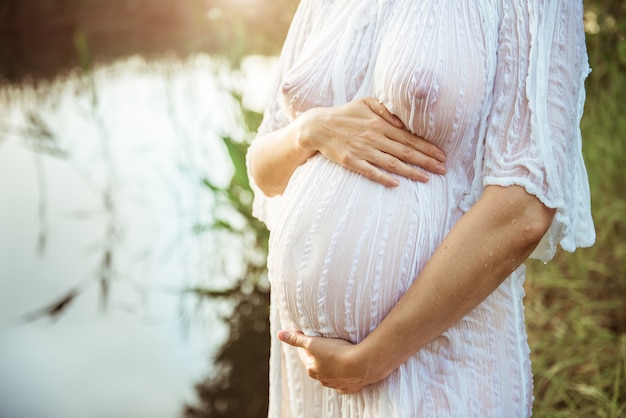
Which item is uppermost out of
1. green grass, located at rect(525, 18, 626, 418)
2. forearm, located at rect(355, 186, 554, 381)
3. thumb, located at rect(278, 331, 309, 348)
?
forearm, located at rect(355, 186, 554, 381)

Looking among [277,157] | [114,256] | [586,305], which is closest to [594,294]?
[586,305]

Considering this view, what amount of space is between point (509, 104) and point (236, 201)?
2.29 meters

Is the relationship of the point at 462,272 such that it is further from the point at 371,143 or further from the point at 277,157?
the point at 277,157

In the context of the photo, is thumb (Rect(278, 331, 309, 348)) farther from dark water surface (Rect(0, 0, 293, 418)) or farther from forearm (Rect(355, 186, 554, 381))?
dark water surface (Rect(0, 0, 293, 418))

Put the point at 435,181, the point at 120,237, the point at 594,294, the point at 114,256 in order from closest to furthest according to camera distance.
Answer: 1. the point at 435,181
2. the point at 594,294
3. the point at 114,256
4. the point at 120,237

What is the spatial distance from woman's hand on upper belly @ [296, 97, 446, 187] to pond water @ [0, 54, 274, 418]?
2226mm

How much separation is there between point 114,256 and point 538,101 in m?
3.45

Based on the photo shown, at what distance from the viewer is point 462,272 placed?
86cm

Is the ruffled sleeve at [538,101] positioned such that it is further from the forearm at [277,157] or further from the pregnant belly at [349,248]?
the forearm at [277,157]

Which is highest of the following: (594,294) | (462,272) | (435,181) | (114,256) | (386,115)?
(386,115)

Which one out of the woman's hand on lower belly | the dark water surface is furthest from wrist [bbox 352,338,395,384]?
the dark water surface

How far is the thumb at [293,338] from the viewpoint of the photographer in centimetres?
100

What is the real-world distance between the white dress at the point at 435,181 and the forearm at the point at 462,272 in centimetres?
3

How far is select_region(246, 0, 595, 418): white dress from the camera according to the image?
2.78ft
